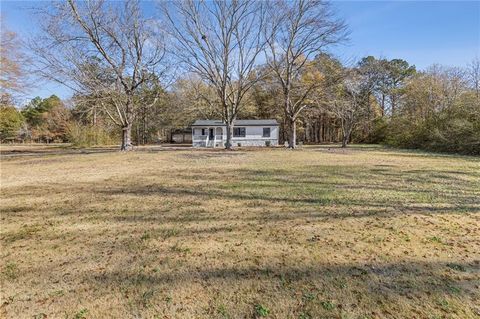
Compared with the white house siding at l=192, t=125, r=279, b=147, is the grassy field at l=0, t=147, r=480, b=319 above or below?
below

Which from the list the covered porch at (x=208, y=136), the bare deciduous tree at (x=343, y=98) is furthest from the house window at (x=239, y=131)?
the bare deciduous tree at (x=343, y=98)

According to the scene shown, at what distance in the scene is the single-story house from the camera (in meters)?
33.4

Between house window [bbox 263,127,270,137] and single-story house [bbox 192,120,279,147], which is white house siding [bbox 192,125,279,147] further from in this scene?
house window [bbox 263,127,270,137]

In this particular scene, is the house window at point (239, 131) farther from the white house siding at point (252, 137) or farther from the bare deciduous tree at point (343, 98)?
the bare deciduous tree at point (343, 98)

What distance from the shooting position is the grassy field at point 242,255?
2398mm

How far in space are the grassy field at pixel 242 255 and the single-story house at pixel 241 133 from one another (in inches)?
1069

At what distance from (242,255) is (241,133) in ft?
101

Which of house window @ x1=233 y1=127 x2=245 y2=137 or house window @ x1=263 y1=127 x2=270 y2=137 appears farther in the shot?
house window @ x1=233 y1=127 x2=245 y2=137

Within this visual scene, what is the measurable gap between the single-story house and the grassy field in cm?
2714

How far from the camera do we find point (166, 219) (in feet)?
15.4

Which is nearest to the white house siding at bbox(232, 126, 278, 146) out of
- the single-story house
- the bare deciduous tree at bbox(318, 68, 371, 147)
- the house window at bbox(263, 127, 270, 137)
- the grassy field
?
the single-story house

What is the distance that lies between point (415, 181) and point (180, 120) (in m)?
38.0

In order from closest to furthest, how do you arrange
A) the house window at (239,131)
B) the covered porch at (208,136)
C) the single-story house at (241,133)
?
the single-story house at (241,133), the covered porch at (208,136), the house window at (239,131)

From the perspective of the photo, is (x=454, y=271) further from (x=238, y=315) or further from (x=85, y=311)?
(x=85, y=311)
